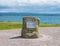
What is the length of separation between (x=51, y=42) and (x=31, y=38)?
6.06ft

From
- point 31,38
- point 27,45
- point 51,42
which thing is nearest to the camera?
point 27,45

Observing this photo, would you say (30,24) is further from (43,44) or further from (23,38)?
(43,44)

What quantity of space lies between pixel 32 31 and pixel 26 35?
0.41 m

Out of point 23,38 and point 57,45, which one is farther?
point 23,38

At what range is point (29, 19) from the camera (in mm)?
15484

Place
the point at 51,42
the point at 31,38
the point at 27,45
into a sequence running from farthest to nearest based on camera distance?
the point at 31,38, the point at 51,42, the point at 27,45

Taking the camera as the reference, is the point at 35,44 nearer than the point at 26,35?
Yes

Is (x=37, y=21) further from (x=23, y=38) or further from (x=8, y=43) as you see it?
(x=8, y=43)

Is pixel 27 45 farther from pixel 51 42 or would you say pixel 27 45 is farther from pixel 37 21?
pixel 37 21

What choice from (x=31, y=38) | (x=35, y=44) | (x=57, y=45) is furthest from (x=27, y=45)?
(x=31, y=38)

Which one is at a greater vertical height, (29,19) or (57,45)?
(29,19)

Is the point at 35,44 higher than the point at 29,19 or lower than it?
lower

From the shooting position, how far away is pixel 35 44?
13055mm

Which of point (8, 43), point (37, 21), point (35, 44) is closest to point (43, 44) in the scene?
point (35, 44)
